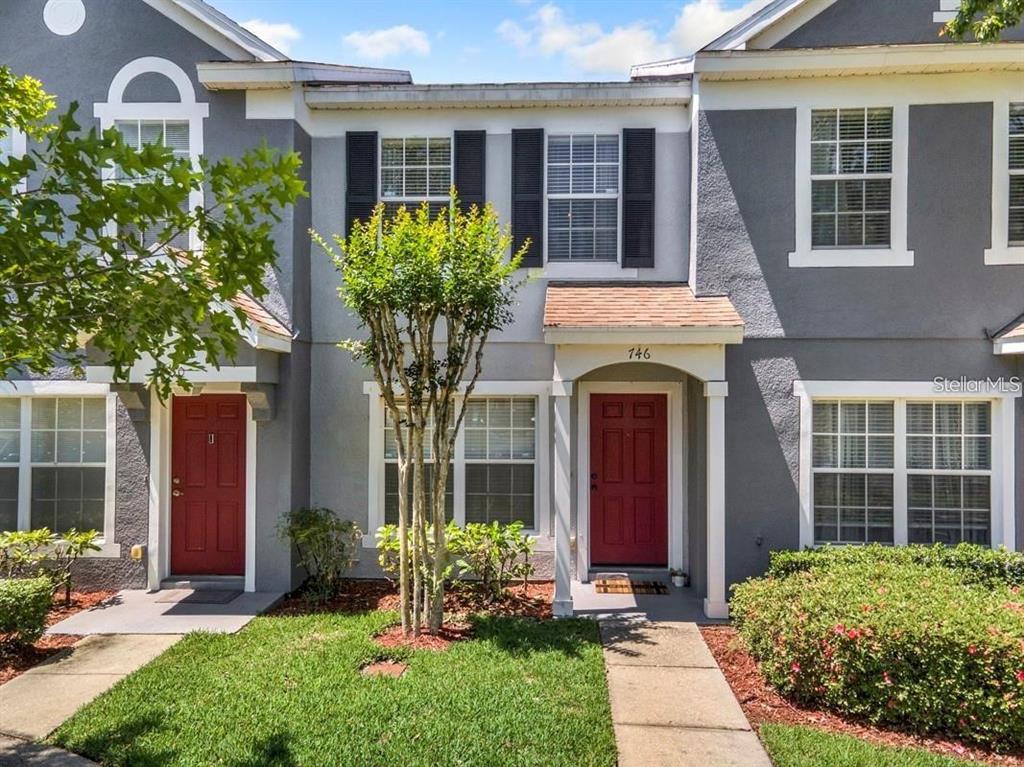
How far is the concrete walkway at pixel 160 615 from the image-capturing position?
7152mm

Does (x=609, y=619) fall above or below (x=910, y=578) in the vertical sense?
below

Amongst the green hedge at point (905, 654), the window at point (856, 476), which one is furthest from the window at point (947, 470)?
the green hedge at point (905, 654)

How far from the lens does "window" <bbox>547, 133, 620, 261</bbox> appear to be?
8.86 meters

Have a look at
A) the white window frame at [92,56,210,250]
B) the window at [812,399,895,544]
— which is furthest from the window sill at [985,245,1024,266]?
the white window frame at [92,56,210,250]

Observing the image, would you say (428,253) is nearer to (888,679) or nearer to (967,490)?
(888,679)

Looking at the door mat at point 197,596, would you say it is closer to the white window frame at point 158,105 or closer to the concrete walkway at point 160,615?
the concrete walkway at point 160,615

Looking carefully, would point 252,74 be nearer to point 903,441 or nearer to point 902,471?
point 903,441

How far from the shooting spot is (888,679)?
5125 millimetres

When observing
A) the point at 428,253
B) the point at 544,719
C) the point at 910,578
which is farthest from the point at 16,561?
the point at 910,578

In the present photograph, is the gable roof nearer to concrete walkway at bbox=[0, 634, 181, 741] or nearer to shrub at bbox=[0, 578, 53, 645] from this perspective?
shrub at bbox=[0, 578, 53, 645]

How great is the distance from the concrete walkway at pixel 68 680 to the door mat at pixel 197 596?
1.04 meters

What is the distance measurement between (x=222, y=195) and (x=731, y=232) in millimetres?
6393

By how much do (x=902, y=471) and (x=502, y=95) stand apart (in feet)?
22.5

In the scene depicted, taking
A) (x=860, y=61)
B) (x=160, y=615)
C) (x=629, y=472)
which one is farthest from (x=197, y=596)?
(x=860, y=61)
